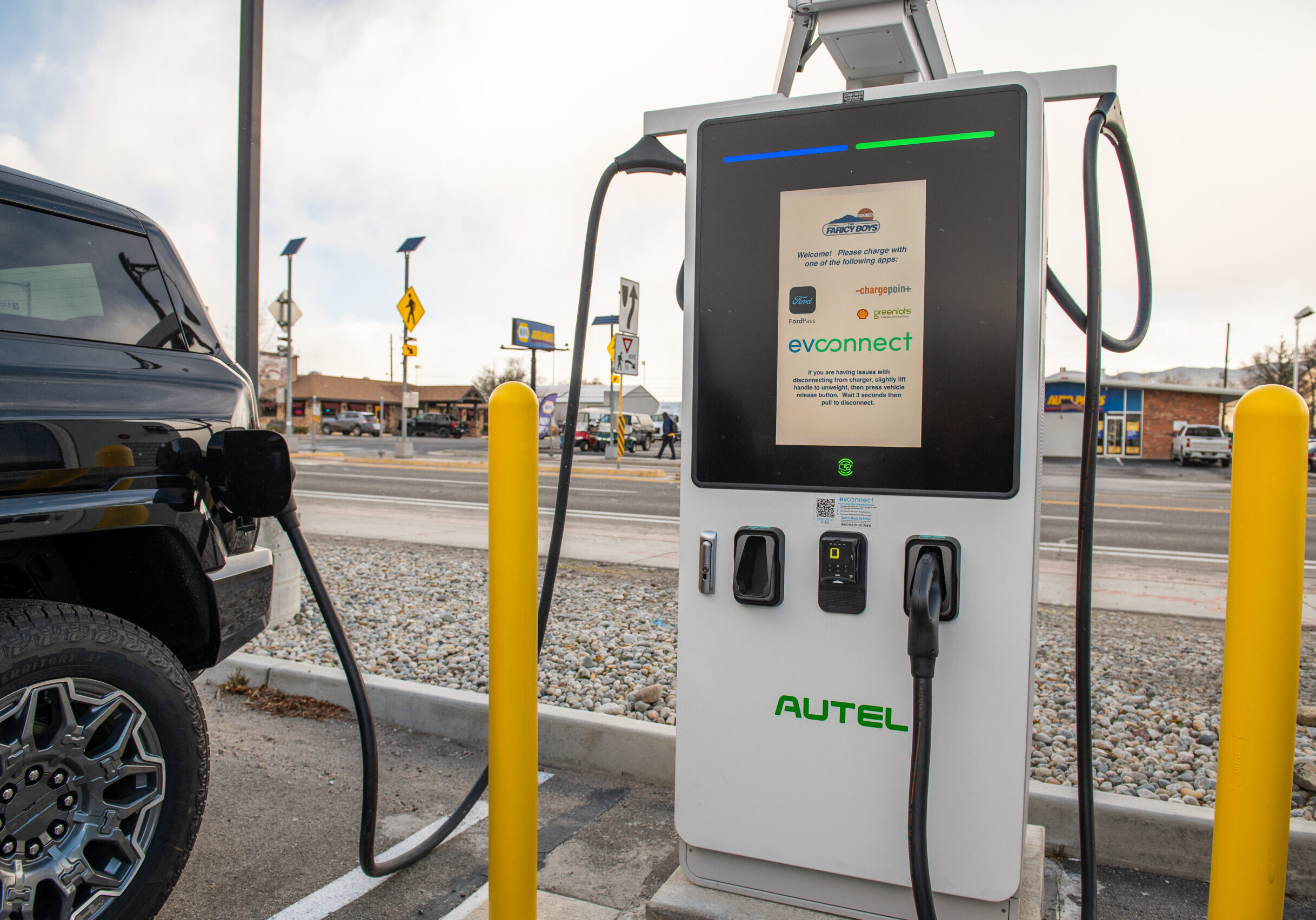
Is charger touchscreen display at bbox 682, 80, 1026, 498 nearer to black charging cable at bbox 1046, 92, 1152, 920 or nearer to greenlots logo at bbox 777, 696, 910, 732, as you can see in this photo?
black charging cable at bbox 1046, 92, 1152, 920

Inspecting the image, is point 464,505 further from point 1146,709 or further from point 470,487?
point 1146,709

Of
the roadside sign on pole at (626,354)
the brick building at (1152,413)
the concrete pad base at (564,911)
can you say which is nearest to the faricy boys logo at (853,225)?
the concrete pad base at (564,911)

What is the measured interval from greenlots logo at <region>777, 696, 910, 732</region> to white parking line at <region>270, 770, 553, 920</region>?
949 millimetres

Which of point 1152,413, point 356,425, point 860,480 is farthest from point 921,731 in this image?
point 356,425

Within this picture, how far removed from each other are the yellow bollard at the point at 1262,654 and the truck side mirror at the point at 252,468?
7.45 feet

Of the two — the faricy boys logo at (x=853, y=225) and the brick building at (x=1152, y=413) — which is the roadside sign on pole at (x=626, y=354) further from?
Result: the brick building at (x=1152, y=413)

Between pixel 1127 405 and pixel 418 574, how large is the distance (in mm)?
39783

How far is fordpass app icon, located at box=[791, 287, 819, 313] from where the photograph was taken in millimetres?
1961

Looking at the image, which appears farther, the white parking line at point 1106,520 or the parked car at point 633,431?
the parked car at point 633,431

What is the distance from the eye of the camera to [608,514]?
12.0 m

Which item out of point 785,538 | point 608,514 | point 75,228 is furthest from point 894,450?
point 608,514

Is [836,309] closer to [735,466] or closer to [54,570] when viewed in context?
[735,466]

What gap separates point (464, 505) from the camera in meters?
12.9

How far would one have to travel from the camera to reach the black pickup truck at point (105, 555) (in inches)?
74.2
